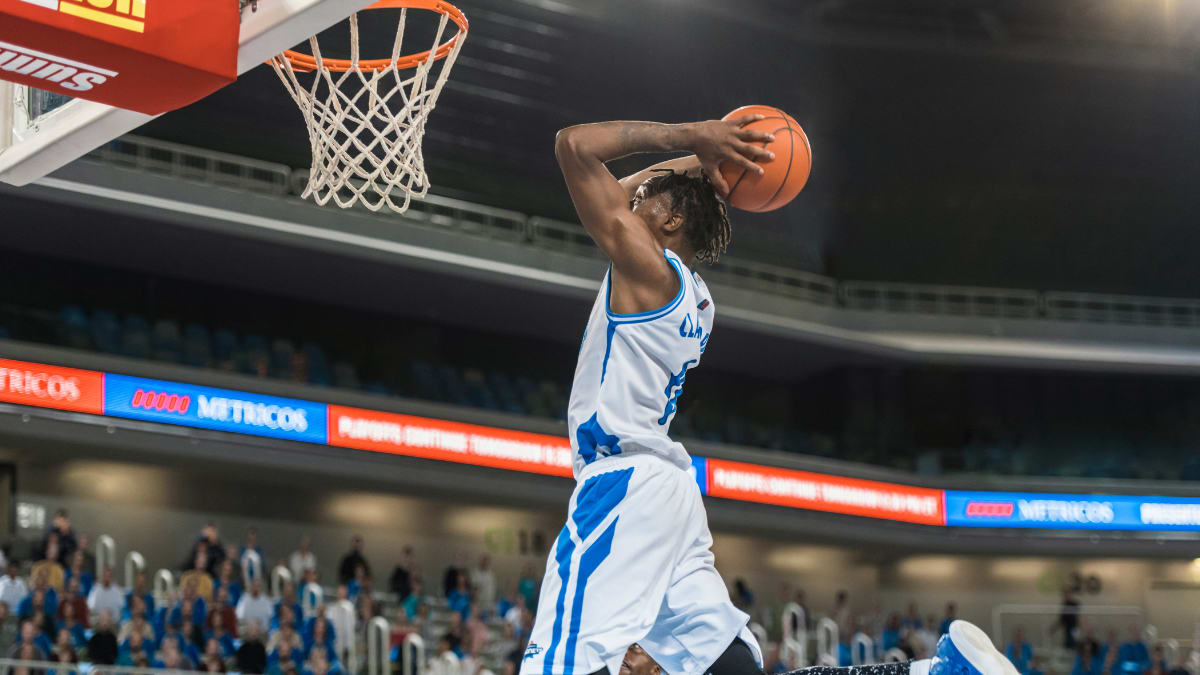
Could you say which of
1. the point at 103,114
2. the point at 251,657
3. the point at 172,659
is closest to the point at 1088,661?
the point at 251,657

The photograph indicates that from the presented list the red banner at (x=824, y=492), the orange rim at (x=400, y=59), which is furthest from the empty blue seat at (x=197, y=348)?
the orange rim at (x=400, y=59)

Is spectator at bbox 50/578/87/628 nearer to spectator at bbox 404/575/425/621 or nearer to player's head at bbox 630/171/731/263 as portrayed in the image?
spectator at bbox 404/575/425/621

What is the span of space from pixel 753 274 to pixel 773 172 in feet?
63.2

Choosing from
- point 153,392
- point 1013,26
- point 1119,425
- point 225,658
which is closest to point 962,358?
point 1119,425

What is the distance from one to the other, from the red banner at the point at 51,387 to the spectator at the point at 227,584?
2.98 metres

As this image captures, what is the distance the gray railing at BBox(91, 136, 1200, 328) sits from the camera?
18094 mm

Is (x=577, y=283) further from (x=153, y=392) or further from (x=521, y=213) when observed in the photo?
(x=153, y=392)

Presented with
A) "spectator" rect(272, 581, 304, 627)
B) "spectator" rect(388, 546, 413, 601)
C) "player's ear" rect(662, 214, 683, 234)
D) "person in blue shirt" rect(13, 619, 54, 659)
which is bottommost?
"person in blue shirt" rect(13, 619, 54, 659)

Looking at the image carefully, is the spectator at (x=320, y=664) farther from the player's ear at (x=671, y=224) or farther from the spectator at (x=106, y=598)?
the player's ear at (x=671, y=224)

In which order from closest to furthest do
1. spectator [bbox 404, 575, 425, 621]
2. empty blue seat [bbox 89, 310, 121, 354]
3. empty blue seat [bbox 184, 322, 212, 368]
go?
spectator [bbox 404, 575, 425, 621] < empty blue seat [bbox 89, 310, 121, 354] < empty blue seat [bbox 184, 322, 212, 368]

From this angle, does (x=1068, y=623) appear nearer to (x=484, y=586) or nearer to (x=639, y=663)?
(x=484, y=586)

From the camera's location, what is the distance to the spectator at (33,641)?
10.8m

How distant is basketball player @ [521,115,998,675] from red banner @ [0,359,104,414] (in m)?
13.2

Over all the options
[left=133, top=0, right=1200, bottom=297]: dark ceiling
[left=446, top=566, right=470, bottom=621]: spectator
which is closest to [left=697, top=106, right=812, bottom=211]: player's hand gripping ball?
[left=446, top=566, right=470, bottom=621]: spectator
